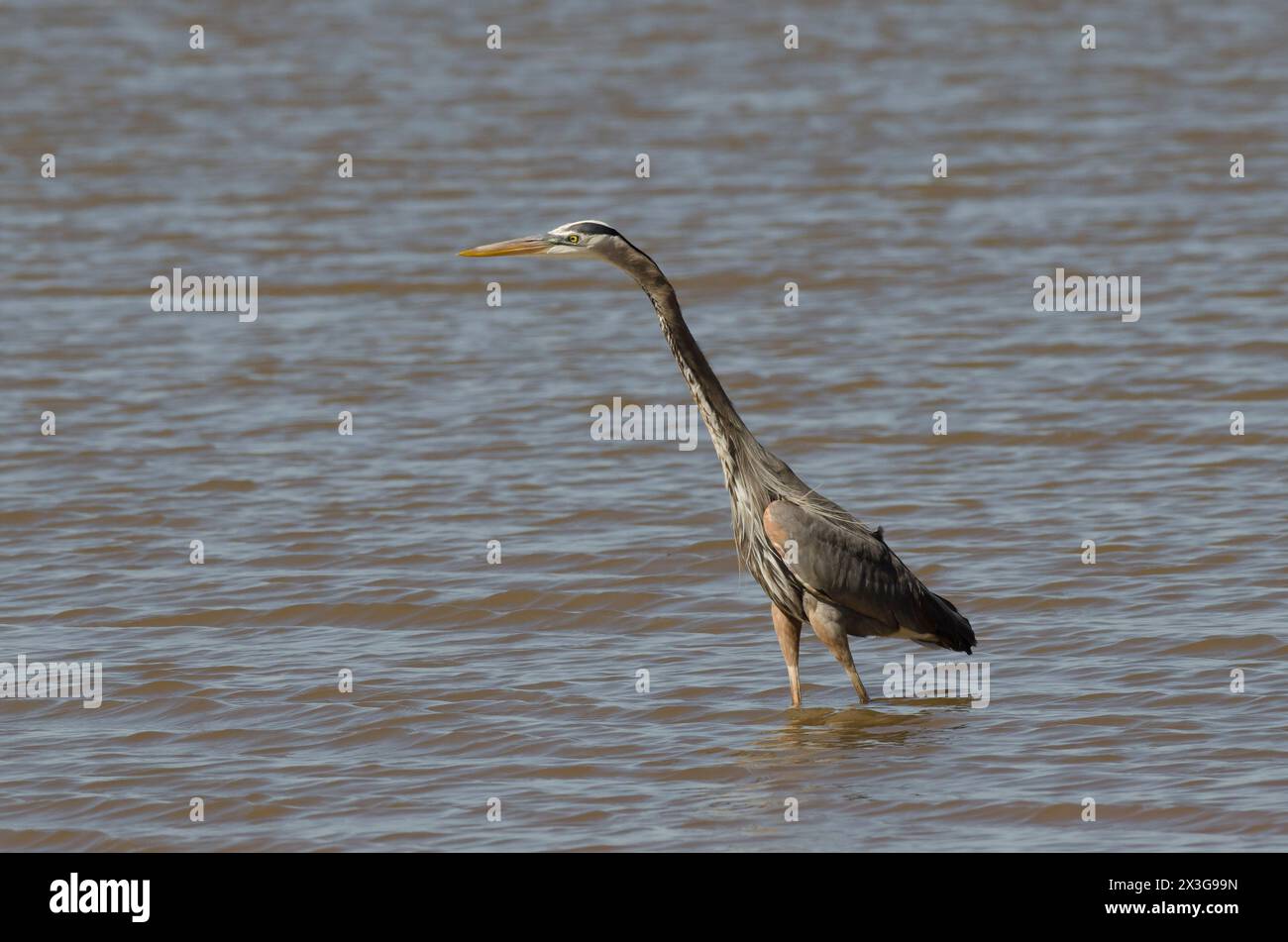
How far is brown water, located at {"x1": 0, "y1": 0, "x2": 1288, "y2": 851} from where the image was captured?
948 centimetres

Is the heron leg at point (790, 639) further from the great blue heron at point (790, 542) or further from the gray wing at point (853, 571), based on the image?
the gray wing at point (853, 571)

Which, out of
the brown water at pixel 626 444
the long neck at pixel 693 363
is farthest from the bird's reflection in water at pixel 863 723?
the long neck at pixel 693 363

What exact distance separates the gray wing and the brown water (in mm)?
486

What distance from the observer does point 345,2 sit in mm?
36531

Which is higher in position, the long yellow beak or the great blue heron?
the long yellow beak

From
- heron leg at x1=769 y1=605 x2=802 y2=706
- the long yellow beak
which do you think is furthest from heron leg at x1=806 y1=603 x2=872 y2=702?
the long yellow beak

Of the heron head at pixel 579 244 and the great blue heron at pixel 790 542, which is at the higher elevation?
the heron head at pixel 579 244

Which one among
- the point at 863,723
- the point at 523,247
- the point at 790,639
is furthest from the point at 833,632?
the point at 523,247

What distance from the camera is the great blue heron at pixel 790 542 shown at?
995 cm

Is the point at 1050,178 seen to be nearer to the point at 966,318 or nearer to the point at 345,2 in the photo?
the point at 966,318

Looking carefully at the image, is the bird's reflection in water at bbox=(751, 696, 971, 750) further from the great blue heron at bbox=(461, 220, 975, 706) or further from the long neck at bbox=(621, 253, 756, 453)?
the long neck at bbox=(621, 253, 756, 453)

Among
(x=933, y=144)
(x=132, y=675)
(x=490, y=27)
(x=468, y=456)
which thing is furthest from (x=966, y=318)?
(x=490, y=27)

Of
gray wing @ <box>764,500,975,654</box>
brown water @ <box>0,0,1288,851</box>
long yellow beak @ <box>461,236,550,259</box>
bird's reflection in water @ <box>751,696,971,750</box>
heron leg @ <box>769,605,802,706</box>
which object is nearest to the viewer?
brown water @ <box>0,0,1288,851</box>

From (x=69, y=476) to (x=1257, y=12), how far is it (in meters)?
24.4
